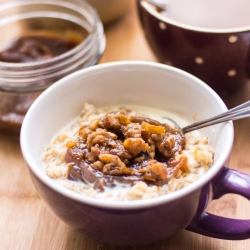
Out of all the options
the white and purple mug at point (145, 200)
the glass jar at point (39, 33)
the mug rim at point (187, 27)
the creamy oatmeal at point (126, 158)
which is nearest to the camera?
the white and purple mug at point (145, 200)

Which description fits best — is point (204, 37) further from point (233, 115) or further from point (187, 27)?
point (233, 115)

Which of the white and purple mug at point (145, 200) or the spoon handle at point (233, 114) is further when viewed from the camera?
the spoon handle at point (233, 114)

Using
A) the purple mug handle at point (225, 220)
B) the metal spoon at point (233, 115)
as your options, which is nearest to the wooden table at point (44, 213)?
the purple mug handle at point (225, 220)

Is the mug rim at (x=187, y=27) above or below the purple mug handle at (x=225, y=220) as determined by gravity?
above

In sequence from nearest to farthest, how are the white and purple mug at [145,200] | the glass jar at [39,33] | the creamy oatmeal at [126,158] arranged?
the white and purple mug at [145,200]
the creamy oatmeal at [126,158]
the glass jar at [39,33]

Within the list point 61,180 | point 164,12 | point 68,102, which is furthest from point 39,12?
point 61,180

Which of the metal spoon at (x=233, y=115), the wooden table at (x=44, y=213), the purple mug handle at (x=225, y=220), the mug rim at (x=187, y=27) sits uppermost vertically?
the mug rim at (x=187, y=27)

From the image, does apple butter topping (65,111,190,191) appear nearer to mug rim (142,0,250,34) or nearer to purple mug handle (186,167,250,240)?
purple mug handle (186,167,250,240)

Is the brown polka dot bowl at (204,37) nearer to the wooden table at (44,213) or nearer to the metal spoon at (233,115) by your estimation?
the wooden table at (44,213)
